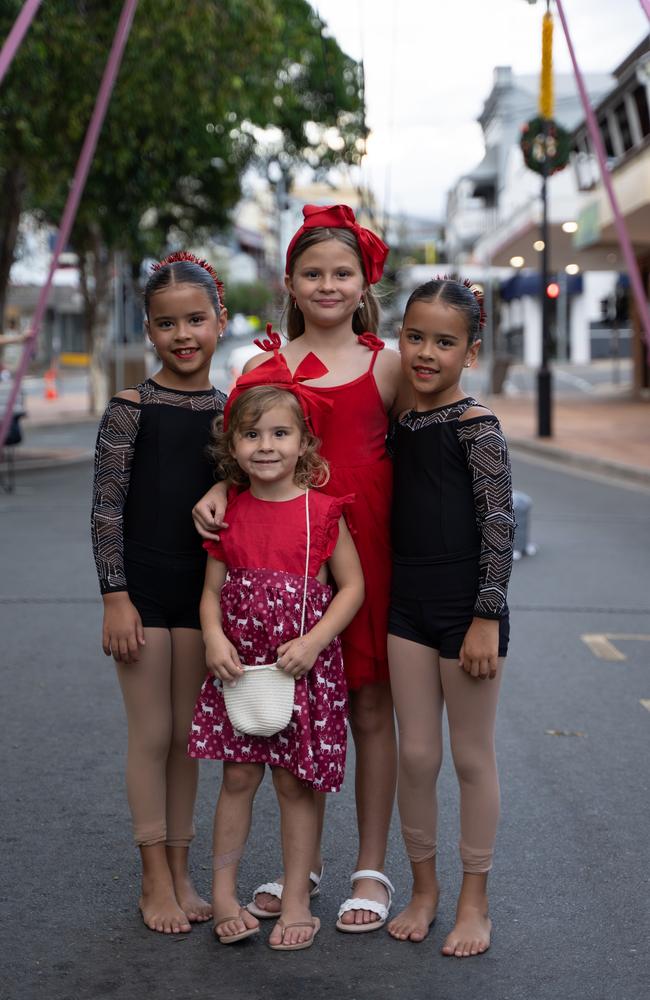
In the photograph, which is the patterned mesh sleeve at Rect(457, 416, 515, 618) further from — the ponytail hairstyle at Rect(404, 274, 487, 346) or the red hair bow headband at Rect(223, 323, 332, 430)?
the red hair bow headband at Rect(223, 323, 332, 430)

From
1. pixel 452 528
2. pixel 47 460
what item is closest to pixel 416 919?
pixel 452 528

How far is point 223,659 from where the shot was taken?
3.42 m

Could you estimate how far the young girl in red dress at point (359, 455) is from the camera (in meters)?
3.67

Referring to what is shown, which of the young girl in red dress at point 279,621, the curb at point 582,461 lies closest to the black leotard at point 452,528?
the young girl in red dress at point 279,621

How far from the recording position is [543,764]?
521 centimetres

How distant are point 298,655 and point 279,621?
11 cm

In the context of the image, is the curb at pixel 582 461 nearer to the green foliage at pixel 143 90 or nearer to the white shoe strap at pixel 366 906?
the green foliage at pixel 143 90

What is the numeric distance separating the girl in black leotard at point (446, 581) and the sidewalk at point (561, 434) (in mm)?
13173

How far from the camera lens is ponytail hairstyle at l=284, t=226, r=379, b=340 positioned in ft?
12.2

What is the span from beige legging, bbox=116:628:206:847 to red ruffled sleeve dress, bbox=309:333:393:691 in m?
0.45

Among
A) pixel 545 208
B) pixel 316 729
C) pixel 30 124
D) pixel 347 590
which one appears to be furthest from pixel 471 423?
pixel 545 208

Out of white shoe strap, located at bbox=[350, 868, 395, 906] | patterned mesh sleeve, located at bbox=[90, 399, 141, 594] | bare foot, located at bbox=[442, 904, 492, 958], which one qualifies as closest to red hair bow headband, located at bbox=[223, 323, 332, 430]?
patterned mesh sleeve, located at bbox=[90, 399, 141, 594]

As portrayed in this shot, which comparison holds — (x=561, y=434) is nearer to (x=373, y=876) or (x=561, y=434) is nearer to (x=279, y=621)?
(x=373, y=876)

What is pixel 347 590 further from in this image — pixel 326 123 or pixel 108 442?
pixel 326 123
